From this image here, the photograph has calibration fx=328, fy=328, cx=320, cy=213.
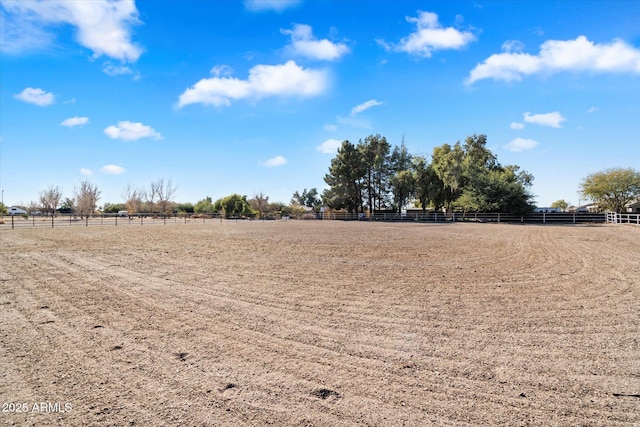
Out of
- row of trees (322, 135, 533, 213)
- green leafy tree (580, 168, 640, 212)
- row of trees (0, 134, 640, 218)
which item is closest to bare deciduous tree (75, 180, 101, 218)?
row of trees (0, 134, 640, 218)

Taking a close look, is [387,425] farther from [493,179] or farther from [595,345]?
[493,179]

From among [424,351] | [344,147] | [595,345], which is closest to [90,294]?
[424,351]

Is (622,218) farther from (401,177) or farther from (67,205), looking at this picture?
(67,205)

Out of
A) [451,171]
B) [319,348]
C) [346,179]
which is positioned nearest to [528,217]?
[451,171]

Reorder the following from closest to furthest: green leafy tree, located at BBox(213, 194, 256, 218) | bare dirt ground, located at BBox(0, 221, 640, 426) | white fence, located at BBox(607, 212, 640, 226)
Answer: bare dirt ground, located at BBox(0, 221, 640, 426) < white fence, located at BBox(607, 212, 640, 226) < green leafy tree, located at BBox(213, 194, 256, 218)

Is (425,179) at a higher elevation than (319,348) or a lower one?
higher

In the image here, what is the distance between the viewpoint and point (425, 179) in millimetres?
51656

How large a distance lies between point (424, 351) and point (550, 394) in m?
1.19

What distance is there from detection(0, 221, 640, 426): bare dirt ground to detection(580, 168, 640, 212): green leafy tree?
50167mm

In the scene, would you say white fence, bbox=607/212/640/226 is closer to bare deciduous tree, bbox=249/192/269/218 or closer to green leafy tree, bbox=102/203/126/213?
bare deciduous tree, bbox=249/192/269/218

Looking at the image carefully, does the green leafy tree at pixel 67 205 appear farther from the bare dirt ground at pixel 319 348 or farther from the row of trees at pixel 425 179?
the bare dirt ground at pixel 319 348

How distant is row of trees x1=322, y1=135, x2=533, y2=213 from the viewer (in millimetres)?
41438

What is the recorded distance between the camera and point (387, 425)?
8.18 feet

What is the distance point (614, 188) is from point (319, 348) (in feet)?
190
